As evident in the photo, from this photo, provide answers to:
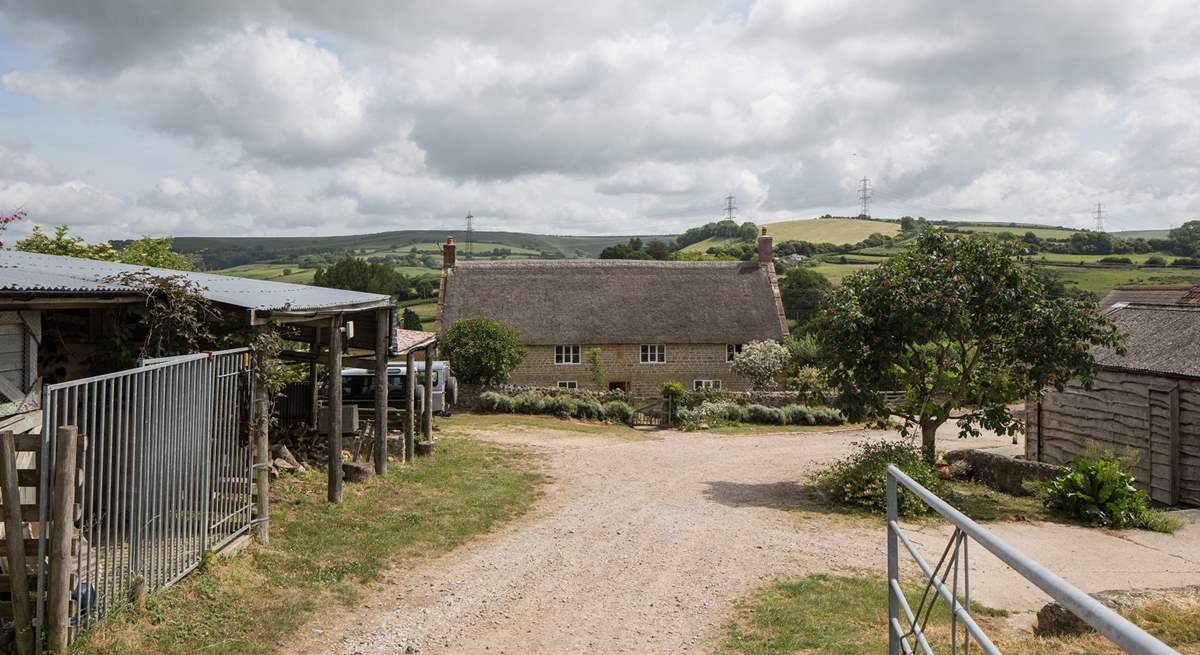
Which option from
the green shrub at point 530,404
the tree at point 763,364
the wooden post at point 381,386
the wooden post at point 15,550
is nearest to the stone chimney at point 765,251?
the tree at point 763,364

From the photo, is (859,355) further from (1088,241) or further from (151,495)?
(1088,241)

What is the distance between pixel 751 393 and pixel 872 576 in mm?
23547

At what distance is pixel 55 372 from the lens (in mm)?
9641

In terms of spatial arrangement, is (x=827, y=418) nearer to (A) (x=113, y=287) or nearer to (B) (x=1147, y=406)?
(B) (x=1147, y=406)

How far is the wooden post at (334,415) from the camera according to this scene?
40.0ft

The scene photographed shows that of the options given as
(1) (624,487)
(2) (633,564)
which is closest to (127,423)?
(2) (633,564)

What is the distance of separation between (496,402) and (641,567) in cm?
2087

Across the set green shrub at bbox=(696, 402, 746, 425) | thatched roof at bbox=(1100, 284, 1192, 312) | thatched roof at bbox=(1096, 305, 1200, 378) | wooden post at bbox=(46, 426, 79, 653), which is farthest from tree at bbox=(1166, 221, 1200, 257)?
wooden post at bbox=(46, 426, 79, 653)

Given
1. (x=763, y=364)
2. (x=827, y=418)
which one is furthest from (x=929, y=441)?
(x=763, y=364)

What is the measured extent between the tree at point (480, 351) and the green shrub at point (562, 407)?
2921 millimetres

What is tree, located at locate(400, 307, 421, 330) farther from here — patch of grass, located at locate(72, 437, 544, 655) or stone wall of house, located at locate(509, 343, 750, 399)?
patch of grass, located at locate(72, 437, 544, 655)

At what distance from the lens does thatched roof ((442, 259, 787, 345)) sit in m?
38.6

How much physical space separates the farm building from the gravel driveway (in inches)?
91.6

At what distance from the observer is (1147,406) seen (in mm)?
15781
